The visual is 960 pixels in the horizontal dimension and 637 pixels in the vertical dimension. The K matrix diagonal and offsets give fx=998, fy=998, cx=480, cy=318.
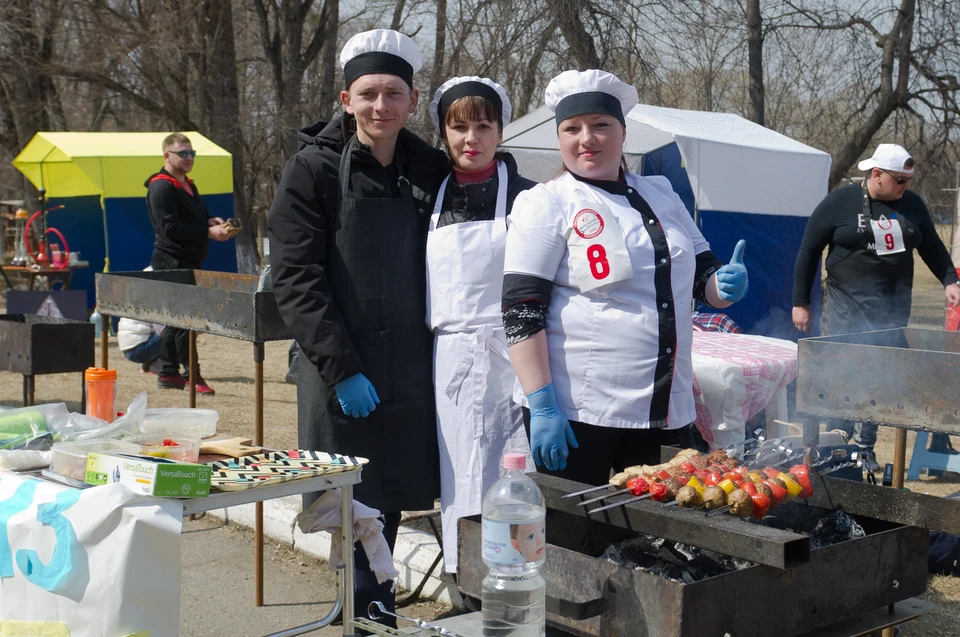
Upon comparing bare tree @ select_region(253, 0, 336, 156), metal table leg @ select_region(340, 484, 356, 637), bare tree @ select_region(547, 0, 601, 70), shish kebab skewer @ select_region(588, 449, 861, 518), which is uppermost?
bare tree @ select_region(253, 0, 336, 156)

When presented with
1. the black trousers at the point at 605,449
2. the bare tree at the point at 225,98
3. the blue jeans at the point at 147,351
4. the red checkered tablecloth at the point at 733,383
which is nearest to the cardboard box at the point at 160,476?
the black trousers at the point at 605,449

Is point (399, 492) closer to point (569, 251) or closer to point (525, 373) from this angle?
point (525, 373)

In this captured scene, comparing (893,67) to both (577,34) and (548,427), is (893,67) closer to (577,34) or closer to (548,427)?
(577,34)

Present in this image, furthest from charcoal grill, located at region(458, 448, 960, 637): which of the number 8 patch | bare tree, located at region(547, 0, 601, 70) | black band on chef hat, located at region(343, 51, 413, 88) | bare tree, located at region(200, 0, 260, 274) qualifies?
bare tree, located at region(200, 0, 260, 274)

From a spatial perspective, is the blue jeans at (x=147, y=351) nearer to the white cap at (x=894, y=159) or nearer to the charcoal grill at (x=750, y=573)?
the white cap at (x=894, y=159)

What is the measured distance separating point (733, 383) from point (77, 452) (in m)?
2.71

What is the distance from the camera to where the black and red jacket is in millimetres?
7695

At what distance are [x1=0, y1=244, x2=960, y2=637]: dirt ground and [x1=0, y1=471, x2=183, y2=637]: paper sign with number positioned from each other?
1.79m

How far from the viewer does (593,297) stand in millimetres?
2693

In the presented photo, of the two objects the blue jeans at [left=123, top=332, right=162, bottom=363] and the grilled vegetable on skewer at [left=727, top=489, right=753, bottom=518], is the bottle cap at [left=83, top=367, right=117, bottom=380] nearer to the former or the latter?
the grilled vegetable on skewer at [left=727, top=489, right=753, bottom=518]

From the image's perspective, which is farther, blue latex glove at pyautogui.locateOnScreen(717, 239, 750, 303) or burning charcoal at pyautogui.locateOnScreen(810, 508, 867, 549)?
blue latex glove at pyautogui.locateOnScreen(717, 239, 750, 303)

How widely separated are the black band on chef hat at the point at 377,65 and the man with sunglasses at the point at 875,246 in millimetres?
3695

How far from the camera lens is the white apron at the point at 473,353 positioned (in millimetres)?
3043

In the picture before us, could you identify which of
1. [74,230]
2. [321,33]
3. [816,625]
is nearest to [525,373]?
[816,625]
